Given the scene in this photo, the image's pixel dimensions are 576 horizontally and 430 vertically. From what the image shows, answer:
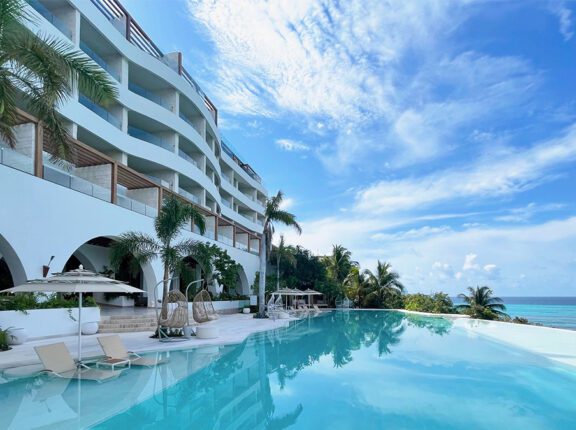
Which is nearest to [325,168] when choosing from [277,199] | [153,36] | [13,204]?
[277,199]

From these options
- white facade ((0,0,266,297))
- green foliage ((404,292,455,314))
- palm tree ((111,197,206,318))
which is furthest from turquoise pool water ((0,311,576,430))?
green foliage ((404,292,455,314))

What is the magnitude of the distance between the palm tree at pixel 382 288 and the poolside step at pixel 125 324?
23.1 meters

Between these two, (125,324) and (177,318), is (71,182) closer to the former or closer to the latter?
(125,324)

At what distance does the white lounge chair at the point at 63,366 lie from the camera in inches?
348

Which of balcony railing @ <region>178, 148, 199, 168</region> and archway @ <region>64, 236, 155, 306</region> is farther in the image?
balcony railing @ <region>178, 148, 199, 168</region>

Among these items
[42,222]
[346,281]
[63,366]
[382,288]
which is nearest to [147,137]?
[42,222]

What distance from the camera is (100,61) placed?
74.8 feet

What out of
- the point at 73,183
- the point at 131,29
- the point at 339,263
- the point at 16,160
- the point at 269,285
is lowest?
the point at 269,285

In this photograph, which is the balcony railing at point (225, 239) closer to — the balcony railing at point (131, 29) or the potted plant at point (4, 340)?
the balcony railing at point (131, 29)

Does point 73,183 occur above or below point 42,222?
above

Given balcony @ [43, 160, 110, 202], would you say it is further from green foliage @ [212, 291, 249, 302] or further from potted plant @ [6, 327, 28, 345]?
green foliage @ [212, 291, 249, 302]

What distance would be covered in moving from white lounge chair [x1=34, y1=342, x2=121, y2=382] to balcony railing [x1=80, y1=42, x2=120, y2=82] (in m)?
Result: 17.2

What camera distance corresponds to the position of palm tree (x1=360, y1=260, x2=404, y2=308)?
3678cm

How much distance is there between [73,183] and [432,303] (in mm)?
27121
